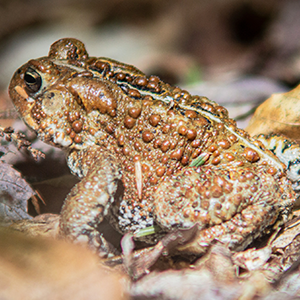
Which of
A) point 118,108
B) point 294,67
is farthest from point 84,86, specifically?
point 294,67

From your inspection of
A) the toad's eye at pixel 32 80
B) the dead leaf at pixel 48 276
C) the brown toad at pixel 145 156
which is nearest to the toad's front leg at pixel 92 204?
the brown toad at pixel 145 156

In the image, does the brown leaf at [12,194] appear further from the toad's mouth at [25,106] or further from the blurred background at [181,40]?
the toad's mouth at [25,106]

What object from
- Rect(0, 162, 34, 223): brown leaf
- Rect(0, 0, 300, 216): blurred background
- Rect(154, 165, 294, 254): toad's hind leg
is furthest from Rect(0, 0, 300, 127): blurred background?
Rect(154, 165, 294, 254): toad's hind leg

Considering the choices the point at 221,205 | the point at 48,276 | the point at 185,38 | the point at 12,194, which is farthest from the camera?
the point at 185,38

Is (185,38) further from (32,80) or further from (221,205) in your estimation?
(221,205)

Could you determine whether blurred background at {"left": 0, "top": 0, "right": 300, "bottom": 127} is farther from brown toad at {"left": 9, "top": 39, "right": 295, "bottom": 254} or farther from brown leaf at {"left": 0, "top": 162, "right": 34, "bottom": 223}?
brown leaf at {"left": 0, "top": 162, "right": 34, "bottom": 223}

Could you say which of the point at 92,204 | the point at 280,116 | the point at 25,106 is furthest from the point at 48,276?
the point at 280,116
